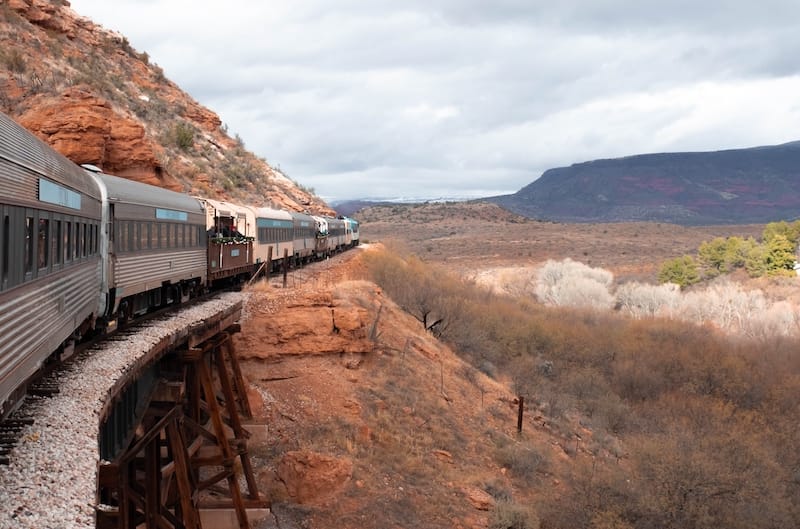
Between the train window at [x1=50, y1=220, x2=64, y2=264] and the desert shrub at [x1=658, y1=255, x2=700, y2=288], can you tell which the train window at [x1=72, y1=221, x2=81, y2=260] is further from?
the desert shrub at [x1=658, y1=255, x2=700, y2=288]

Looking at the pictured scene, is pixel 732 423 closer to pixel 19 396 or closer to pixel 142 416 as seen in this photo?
pixel 142 416

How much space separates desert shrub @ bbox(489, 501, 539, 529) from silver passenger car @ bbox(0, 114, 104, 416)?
35.8ft

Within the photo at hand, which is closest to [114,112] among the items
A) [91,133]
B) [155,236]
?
[91,133]

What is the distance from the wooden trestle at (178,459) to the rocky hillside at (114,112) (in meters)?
14.4

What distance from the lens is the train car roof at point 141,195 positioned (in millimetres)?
13719

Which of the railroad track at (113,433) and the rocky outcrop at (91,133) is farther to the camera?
the rocky outcrop at (91,133)

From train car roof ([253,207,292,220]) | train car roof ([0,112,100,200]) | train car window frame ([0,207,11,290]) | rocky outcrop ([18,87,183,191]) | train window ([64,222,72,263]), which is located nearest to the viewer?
train car window frame ([0,207,11,290])

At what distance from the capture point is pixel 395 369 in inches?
995

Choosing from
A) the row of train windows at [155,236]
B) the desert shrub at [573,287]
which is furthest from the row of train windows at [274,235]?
the desert shrub at [573,287]

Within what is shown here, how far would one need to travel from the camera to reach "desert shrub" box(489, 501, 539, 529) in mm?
18078

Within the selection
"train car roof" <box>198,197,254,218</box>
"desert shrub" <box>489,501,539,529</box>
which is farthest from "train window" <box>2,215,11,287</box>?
"train car roof" <box>198,197,254,218</box>

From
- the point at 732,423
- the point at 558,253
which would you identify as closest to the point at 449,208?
the point at 558,253

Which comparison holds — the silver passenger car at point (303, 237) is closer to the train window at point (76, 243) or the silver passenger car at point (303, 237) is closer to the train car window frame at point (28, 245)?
the train window at point (76, 243)

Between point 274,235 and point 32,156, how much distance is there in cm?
2242
